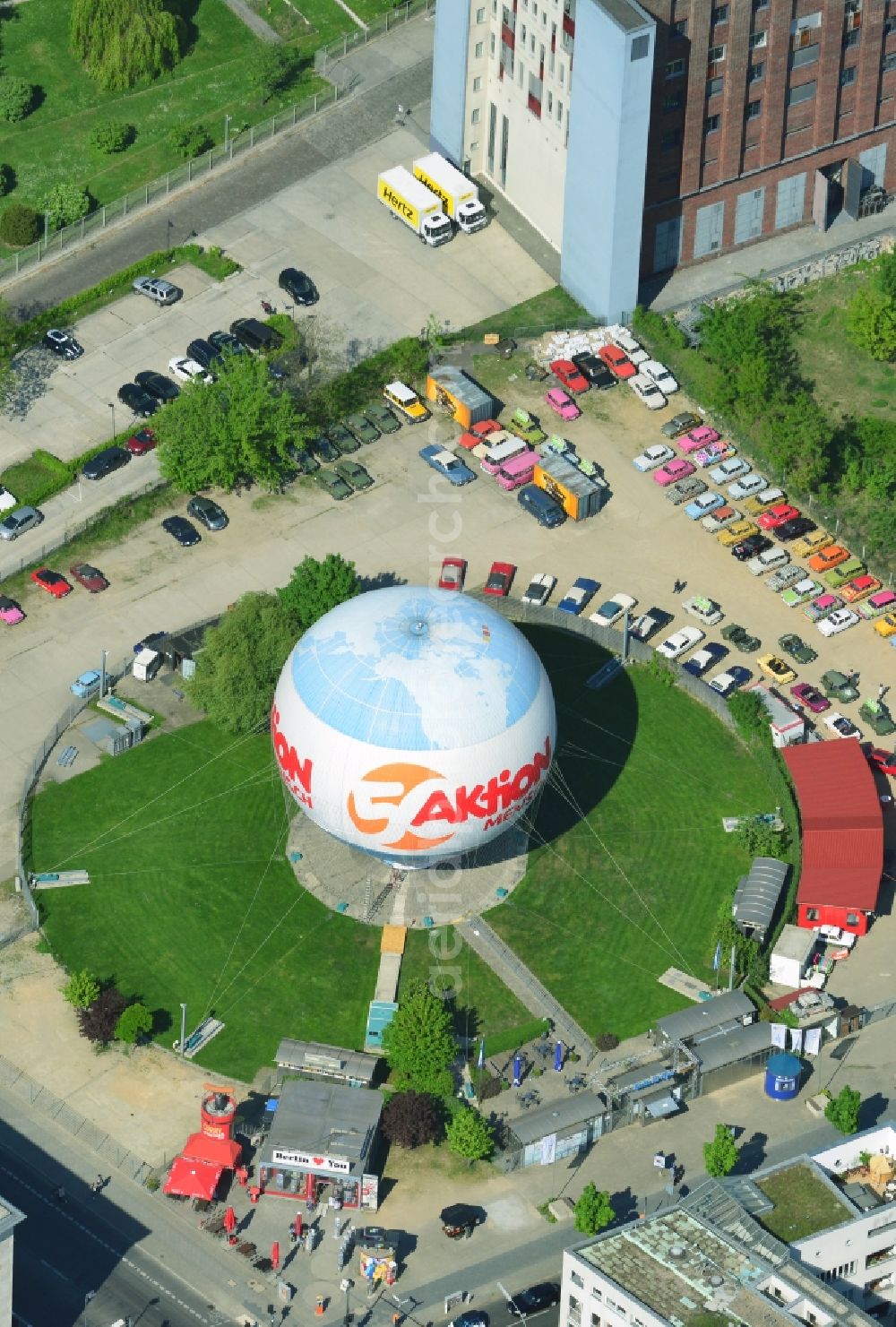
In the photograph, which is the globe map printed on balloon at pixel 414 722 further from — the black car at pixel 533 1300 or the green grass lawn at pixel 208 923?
the black car at pixel 533 1300

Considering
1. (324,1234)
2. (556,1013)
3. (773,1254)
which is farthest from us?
(556,1013)

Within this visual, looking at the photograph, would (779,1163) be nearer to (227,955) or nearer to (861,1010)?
(861,1010)

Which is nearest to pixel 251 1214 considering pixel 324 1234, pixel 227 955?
pixel 324 1234

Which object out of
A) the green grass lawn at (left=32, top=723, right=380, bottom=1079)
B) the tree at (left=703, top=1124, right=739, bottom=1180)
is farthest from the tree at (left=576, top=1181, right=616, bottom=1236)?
the green grass lawn at (left=32, top=723, right=380, bottom=1079)

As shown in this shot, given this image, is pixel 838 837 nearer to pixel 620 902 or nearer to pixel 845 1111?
pixel 620 902

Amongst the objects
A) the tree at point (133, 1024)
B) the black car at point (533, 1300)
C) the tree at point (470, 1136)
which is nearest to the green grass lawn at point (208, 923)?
the tree at point (133, 1024)

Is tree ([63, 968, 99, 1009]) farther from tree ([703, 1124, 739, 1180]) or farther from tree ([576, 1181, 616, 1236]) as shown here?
tree ([703, 1124, 739, 1180])
